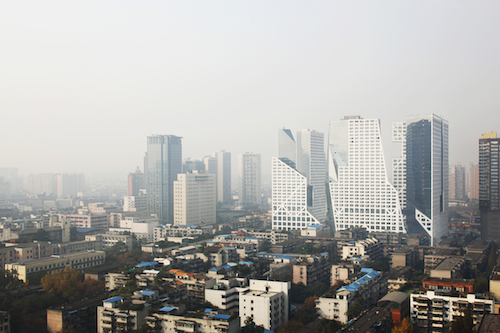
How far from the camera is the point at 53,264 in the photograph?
15492mm

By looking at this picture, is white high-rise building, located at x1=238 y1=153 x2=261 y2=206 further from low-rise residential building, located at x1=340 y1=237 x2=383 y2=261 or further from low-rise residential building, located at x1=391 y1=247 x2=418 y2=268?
low-rise residential building, located at x1=391 y1=247 x2=418 y2=268

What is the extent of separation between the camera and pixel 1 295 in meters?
11.9

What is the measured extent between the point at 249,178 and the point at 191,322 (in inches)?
1727

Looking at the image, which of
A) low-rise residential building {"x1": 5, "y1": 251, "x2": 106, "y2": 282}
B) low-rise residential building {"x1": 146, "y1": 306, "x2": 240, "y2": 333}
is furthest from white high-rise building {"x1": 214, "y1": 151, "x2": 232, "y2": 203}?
low-rise residential building {"x1": 146, "y1": 306, "x2": 240, "y2": 333}

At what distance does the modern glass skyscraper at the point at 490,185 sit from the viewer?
76.5ft

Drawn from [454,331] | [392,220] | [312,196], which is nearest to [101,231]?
[312,196]

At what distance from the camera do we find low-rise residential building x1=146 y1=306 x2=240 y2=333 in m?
9.59

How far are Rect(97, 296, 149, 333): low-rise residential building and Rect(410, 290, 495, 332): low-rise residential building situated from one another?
6.06 m

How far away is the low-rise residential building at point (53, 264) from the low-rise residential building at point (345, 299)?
9069mm

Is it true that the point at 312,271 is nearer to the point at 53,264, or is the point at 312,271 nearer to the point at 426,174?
the point at 53,264

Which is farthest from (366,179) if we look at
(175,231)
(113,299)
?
(113,299)

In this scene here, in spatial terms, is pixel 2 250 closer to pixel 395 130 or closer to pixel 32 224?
pixel 32 224

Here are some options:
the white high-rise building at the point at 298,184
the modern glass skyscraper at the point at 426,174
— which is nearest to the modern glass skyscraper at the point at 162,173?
the white high-rise building at the point at 298,184

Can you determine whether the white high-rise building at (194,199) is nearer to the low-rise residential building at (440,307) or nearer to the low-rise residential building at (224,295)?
the low-rise residential building at (224,295)
